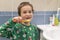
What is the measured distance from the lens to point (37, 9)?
6.42 ft

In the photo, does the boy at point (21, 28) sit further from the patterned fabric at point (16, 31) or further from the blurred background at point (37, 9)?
the blurred background at point (37, 9)

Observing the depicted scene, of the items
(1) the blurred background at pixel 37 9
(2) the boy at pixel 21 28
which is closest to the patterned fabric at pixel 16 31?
(2) the boy at pixel 21 28

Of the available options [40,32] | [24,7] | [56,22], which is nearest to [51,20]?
[56,22]

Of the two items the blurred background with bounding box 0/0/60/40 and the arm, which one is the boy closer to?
the arm

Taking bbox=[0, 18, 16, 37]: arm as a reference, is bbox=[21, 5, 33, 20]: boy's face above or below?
above

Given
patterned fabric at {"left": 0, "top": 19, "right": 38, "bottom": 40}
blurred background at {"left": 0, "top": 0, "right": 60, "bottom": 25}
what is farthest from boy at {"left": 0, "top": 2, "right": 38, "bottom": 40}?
blurred background at {"left": 0, "top": 0, "right": 60, "bottom": 25}

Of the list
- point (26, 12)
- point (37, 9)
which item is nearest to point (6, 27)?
point (26, 12)

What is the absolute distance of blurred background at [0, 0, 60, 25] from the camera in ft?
6.13

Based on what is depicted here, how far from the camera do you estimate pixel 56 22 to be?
1891 mm

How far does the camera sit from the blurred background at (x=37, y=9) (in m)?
1.87

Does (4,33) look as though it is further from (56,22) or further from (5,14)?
(56,22)

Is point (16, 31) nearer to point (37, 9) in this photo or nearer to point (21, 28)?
point (21, 28)

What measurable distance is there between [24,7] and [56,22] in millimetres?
837

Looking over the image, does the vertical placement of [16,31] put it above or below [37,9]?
below
